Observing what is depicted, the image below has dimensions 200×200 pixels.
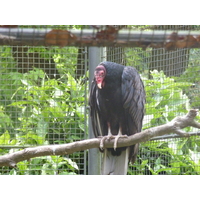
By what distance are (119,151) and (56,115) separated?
1.68ft

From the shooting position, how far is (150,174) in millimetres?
2252

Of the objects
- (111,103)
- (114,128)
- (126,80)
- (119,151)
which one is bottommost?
(119,151)

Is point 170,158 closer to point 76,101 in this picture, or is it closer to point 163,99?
point 163,99

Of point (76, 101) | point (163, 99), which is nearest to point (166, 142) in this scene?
point (163, 99)

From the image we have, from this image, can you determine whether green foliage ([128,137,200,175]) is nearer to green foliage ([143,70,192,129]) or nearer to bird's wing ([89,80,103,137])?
green foliage ([143,70,192,129])

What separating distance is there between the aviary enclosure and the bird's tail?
0.09 meters

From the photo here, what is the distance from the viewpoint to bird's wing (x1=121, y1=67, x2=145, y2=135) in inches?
83.9

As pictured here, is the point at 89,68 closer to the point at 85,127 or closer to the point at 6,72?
the point at 85,127

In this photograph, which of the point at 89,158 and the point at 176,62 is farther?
the point at 89,158

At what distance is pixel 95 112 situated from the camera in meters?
2.27

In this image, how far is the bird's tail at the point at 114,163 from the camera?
2236mm

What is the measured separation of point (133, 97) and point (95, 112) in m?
0.28

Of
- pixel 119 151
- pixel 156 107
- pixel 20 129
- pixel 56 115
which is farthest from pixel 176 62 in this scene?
pixel 20 129

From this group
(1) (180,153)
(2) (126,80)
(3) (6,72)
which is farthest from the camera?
(3) (6,72)
